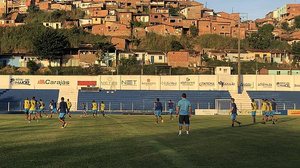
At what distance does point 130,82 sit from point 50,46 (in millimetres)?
29505

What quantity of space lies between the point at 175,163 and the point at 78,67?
3375 inches

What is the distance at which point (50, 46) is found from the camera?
3787 inches

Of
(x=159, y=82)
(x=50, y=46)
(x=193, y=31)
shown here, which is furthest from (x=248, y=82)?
(x=193, y=31)

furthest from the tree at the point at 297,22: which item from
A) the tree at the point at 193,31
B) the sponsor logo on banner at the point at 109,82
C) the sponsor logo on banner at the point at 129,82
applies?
the sponsor logo on banner at the point at 109,82

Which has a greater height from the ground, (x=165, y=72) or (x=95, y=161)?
(x=165, y=72)

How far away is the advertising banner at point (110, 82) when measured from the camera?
7512 cm

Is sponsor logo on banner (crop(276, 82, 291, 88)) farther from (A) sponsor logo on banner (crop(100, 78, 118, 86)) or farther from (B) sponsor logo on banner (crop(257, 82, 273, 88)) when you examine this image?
(A) sponsor logo on banner (crop(100, 78, 118, 86))

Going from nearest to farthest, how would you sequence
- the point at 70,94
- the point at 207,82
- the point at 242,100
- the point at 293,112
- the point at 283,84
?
the point at 293,112 → the point at 242,100 → the point at 70,94 → the point at 207,82 → the point at 283,84

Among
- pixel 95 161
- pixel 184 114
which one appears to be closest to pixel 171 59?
pixel 184 114

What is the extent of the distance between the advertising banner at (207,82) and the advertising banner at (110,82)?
14439mm

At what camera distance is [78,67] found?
95.1 m

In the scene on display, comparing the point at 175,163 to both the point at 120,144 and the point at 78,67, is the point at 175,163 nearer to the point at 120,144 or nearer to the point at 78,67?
the point at 120,144

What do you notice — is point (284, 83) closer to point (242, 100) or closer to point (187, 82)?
point (242, 100)

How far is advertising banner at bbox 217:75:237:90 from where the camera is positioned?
75000 millimetres
